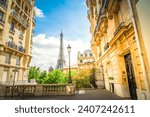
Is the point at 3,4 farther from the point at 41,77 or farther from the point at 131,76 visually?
the point at 41,77

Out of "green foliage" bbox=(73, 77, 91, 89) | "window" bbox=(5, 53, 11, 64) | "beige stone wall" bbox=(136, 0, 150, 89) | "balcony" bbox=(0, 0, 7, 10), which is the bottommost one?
"green foliage" bbox=(73, 77, 91, 89)

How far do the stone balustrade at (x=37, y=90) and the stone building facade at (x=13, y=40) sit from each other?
322cm

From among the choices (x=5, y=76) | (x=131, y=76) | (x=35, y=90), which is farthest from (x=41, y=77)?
(x=131, y=76)

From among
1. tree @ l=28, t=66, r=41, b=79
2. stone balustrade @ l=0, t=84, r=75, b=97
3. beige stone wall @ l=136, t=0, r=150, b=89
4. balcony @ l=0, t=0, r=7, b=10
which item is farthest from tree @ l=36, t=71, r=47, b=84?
beige stone wall @ l=136, t=0, r=150, b=89

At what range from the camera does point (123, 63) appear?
612 cm

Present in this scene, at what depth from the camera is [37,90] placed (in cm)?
680

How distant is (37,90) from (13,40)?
11.2m

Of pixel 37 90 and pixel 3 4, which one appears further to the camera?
pixel 3 4

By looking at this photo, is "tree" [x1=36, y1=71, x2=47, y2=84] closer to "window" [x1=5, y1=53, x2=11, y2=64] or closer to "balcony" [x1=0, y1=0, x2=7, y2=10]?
"window" [x1=5, y1=53, x2=11, y2=64]

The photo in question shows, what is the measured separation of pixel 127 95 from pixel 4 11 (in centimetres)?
1655

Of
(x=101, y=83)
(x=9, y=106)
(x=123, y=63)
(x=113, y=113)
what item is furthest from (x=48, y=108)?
(x=101, y=83)

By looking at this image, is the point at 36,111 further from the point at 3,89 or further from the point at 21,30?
the point at 21,30

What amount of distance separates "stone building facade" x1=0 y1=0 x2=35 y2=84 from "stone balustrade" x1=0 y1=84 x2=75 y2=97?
3.22m

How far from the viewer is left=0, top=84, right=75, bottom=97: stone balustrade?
677 cm
